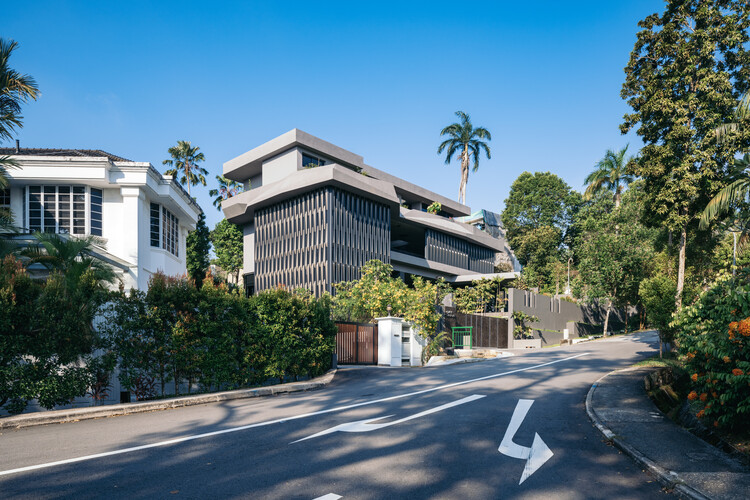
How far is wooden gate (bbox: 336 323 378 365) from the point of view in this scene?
69.9 feet

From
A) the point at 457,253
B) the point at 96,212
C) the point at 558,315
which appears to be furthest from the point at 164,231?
the point at 558,315

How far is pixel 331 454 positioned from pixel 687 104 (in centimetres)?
2084

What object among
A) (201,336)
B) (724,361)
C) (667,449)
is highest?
(724,361)

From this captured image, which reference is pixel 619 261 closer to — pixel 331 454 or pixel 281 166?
pixel 281 166

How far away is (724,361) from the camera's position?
22.4 feet

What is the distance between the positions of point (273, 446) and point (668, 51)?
22.5m

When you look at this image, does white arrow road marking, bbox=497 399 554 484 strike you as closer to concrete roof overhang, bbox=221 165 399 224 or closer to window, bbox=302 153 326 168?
concrete roof overhang, bbox=221 165 399 224

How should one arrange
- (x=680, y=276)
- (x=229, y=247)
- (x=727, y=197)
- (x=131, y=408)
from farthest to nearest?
1. (x=229, y=247)
2. (x=680, y=276)
3. (x=727, y=197)
4. (x=131, y=408)

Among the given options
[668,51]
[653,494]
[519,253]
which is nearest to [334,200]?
[668,51]

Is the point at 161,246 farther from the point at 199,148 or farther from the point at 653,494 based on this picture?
the point at 199,148

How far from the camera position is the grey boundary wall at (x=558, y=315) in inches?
1586

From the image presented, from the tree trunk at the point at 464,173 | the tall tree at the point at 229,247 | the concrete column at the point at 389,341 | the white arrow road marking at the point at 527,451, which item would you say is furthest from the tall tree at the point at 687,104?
the tree trunk at the point at 464,173

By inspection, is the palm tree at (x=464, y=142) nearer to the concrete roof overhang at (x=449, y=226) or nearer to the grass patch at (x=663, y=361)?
the concrete roof overhang at (x=449, y=226)

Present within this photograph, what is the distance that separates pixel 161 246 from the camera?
965 inches
